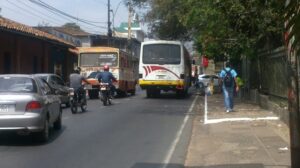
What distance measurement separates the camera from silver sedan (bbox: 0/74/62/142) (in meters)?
11.6

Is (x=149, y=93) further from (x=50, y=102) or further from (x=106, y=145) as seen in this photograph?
(x=106, y=145)

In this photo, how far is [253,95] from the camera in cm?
2427

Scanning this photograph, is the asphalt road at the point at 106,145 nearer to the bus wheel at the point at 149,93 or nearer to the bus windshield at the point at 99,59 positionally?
the bus windshield at the point at 99,59

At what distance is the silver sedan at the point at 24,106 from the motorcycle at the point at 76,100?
24.4ft

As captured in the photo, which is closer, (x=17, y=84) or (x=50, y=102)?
(x=17, y=84)

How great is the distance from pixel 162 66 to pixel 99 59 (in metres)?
3.65

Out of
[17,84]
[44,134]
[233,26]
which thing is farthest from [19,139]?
[233,26]

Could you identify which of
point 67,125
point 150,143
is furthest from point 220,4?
point 150,143

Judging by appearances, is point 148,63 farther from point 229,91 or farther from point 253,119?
point 253,119

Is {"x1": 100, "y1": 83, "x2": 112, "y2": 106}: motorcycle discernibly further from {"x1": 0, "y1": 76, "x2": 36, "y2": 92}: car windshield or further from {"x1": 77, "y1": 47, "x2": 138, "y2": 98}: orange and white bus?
{"x1": 0, "y1": 76, "x2": 36, "y2": 92}: car windshield

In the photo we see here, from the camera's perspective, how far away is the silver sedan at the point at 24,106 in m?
11.6

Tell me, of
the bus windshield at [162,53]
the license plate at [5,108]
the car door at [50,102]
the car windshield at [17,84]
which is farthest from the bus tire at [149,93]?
the license plate at [5,108]

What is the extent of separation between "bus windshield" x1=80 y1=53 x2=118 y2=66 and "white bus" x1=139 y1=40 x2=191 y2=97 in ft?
5.27

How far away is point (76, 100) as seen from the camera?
20.3m
